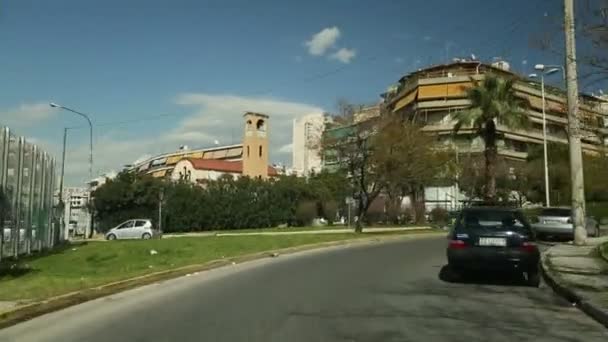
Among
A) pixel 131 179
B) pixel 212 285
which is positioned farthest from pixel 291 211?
pixel 212 285

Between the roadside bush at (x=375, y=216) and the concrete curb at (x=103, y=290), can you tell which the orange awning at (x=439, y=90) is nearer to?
the roadside bush at (x=375, y=216)

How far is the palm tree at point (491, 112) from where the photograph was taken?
4062 cm

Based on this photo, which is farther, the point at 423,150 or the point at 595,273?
the point at 423,150

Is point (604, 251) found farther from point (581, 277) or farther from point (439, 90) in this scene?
point (439, 90)

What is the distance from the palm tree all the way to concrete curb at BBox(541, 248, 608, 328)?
85.1 ft

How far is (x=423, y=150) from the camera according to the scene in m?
49.2

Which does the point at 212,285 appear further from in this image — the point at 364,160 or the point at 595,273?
the point at 364,160

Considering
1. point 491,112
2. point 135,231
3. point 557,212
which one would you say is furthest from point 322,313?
point 135,231

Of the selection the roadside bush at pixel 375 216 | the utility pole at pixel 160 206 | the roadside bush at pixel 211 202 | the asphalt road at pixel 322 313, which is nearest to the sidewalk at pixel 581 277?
the asphalt road at pixel 322 313

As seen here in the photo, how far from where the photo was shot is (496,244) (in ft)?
44.0

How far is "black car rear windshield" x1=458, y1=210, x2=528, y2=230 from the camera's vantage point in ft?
44.7

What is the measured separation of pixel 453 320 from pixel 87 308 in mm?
5894

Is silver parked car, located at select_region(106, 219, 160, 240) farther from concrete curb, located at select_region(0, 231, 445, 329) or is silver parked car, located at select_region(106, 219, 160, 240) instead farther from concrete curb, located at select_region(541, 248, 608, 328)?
concrete curb, located at select_region(541, 248, 608, 328)

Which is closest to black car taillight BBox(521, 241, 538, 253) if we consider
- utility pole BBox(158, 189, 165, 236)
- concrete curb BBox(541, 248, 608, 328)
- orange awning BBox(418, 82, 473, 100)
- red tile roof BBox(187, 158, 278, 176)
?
concrete curb BBox(541, 248, 608, 328)
